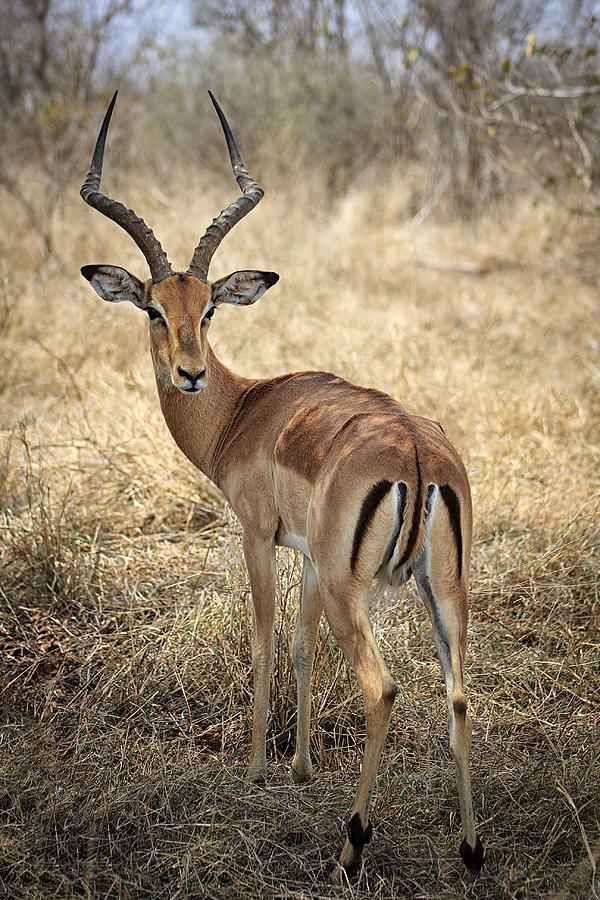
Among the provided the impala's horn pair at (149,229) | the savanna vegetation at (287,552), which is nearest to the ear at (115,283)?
the impala's horn pair at (149,229)

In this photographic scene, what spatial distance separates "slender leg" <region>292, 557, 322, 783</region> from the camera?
10.9 ft

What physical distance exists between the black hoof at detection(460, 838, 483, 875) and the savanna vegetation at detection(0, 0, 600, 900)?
7 centimetres

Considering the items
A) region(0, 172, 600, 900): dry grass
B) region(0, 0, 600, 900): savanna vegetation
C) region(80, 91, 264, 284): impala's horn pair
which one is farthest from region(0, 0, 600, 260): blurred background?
region(80, 91, 264, 284): impala's horn pair

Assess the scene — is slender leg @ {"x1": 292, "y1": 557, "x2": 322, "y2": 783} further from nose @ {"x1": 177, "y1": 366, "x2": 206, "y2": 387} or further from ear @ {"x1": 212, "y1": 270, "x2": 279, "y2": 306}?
ear @ {"x1": 212, "y1": 270, "x2": 279, "y2": 306}

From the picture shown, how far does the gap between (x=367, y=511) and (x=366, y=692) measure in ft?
1.64

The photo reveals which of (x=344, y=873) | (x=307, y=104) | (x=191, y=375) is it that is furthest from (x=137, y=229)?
(x=307, y=104)

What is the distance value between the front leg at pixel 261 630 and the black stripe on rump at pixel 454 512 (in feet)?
3.05

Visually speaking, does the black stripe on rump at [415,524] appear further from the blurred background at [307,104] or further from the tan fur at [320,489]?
the blurred background at [307,104]

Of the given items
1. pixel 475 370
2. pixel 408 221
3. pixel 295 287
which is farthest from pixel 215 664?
pixel 408 221

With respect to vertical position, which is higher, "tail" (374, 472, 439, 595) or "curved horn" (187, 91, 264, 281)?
"curved horn" (187, 91, 264, 281)

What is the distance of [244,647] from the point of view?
3.73m

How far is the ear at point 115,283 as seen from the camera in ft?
11.8

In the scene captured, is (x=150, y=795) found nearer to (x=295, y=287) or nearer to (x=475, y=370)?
(x=475, y=370)

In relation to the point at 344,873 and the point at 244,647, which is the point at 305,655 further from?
the point at 344,873
